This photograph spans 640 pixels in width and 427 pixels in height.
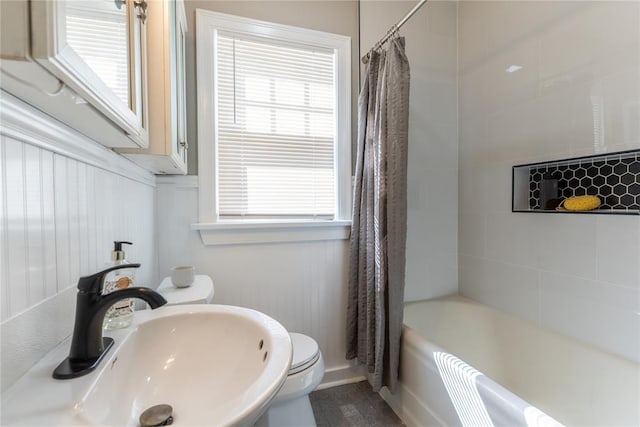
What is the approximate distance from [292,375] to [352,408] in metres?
0.62

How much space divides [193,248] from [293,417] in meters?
0.93

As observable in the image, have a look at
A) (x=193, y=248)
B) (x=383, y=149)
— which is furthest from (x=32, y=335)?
A: (x=383, y=149)

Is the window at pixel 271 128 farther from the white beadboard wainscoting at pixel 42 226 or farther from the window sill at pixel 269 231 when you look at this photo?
the white beadboard wainscoting at pixel 42 226

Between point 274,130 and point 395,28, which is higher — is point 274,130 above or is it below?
below

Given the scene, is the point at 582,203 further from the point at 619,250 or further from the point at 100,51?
the point at 100,51

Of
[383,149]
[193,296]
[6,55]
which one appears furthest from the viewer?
[383,149]

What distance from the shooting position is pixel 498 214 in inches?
66.8

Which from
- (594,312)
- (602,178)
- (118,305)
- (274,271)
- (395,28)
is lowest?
(594,312)

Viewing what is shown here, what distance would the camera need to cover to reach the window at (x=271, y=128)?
1548 mm

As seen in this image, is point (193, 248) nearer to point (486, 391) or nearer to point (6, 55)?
point (6, 55)

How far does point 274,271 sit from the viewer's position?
1.63 metres

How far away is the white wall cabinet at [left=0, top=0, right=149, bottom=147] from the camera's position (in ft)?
1.07

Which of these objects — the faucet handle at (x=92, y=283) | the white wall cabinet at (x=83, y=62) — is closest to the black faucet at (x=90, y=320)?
the faucet handle at (x=92, y=283)

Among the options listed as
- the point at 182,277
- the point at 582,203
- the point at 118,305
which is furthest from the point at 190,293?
the point at 582,203
